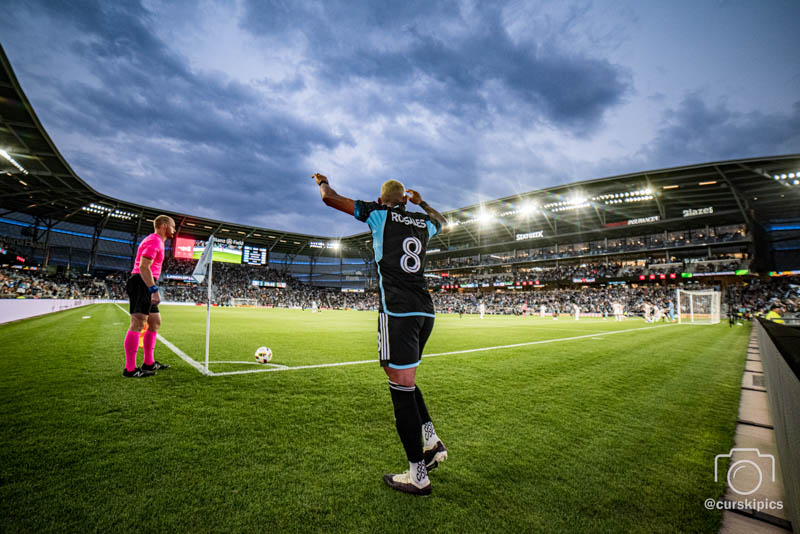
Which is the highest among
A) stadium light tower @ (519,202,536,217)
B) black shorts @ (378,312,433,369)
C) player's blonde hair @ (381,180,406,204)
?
stadium light tower @ (519,202,536,217)

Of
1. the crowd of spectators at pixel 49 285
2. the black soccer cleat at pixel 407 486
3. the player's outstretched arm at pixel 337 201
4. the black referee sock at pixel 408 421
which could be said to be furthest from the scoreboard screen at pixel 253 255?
the black soccer cleat at pixel 407 486

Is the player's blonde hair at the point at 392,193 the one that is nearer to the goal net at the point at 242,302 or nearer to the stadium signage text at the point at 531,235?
the stadium signage text at the point at 531,235

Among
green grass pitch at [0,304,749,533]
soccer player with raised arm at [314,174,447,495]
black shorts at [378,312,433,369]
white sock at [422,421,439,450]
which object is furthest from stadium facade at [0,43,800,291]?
white sock at [422,421,439,450]

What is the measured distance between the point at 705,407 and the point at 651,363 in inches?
124

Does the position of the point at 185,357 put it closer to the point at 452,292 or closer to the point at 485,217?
the point at 485,217

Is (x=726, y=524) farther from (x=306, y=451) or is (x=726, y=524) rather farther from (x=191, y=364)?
(x=191, y=364)

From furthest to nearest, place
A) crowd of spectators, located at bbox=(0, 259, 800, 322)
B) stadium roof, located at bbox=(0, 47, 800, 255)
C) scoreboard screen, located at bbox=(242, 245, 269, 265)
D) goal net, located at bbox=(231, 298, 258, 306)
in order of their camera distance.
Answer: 1. scoreboard screen, located at bbox=(242, 245, 269, 265)
2. goal net, located at bbox=(231, 298, 258, 306)
3. crowd of spectators, located at bbox=(0, 259, 800, 322)
4. stadium roof, located at bbox=(0, 47, 800, 255)

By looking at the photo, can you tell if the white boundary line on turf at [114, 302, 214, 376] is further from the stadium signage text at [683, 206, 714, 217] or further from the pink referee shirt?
the stadium signage text at [683, 206, 714, 217]

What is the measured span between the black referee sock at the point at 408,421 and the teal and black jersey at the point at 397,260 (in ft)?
1.65

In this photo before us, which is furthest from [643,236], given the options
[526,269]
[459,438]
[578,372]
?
[459,438]

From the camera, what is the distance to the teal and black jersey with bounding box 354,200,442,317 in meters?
2.25

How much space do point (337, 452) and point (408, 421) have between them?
72 cm

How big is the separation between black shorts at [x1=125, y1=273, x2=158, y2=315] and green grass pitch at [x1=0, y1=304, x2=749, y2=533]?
93cm

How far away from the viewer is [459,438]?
9.00 feet
